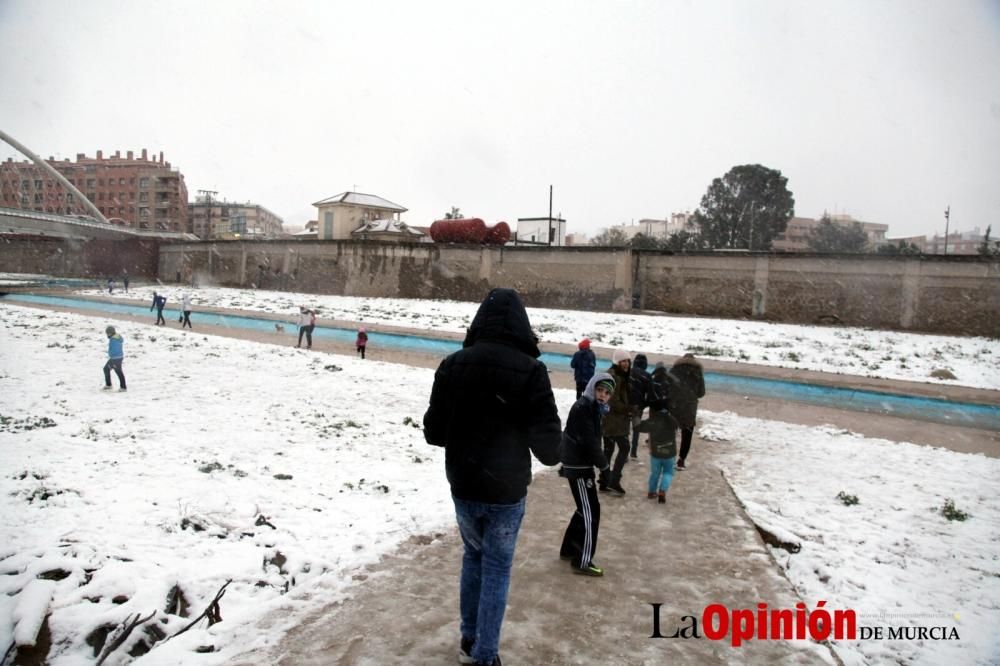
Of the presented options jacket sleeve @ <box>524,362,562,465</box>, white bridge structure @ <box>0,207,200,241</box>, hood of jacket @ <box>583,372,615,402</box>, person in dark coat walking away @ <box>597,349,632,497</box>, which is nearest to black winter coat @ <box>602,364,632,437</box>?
person in dark coat walking away @ <box>597,349,632,497</box>

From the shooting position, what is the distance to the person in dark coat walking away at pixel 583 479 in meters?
4.87

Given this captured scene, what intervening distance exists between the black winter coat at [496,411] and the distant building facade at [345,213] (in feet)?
174

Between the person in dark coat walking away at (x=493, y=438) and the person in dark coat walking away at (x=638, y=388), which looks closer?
the person in dark coat walking away at (x=493, y=438)

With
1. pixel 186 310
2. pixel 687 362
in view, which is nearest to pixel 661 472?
pixel 687 362

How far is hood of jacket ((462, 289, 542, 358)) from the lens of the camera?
342 centimetres

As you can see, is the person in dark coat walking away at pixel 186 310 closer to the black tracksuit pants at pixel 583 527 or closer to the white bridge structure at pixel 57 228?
the black tracksuit pants at pixel 583 527

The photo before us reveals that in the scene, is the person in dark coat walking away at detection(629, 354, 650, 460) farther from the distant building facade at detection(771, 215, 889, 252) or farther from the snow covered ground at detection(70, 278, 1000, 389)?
the distant building facade at detection(771, 215, 889, 252)

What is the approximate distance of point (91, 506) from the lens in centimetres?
564

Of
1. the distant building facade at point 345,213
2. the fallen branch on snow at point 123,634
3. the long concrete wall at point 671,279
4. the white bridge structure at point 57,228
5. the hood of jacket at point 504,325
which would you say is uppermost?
the distant building facade at point 345,213

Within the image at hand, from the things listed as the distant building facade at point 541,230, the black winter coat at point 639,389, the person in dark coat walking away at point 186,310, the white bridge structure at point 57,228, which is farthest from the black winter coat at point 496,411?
the white bridge structure at point 57,228

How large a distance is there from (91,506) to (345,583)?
2846 millimetres

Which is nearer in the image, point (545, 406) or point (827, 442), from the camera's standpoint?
point (545, 406)

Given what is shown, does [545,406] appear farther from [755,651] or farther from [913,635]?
[913,635]

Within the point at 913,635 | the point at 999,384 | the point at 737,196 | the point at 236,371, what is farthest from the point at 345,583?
the point at 737,196
